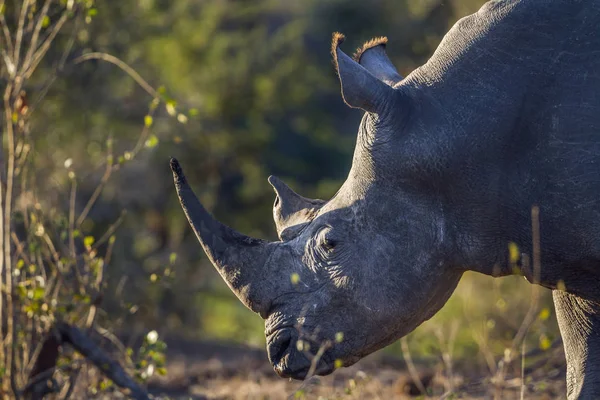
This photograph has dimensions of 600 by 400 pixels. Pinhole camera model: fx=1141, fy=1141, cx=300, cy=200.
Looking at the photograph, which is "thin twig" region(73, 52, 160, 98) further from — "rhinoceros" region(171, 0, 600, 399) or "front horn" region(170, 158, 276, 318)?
"rhinoceros" region(171, 0, 600, 399)

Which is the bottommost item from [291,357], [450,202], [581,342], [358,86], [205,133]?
[205,133]

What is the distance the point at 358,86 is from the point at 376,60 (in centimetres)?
79

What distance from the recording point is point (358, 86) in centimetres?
467

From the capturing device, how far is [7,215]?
5.65 m

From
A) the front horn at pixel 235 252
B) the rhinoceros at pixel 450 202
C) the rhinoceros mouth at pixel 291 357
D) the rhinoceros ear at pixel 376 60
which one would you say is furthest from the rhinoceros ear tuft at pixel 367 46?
the rhinoceros mouth at pixel 291 357

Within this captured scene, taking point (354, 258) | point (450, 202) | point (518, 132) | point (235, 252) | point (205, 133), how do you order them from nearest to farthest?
point (518, 132)
point (450, 202)
point (354, 258)
point (235, 252)
point (205, 133)

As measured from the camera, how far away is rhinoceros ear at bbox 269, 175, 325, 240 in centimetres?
518

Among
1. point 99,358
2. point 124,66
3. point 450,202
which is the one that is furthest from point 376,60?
point 99,358

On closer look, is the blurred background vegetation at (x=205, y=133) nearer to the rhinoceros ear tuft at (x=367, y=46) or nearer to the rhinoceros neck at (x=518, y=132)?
the rhinoceros ear tuft at (x=367, y=46)

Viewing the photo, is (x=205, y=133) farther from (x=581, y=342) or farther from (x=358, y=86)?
(x=358, y=86)

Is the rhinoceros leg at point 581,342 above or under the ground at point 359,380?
above

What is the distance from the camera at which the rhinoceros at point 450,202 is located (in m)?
4.53

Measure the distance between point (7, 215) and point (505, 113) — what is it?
2.54 metres

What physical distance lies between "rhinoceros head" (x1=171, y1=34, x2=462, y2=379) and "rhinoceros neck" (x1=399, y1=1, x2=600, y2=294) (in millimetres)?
133
